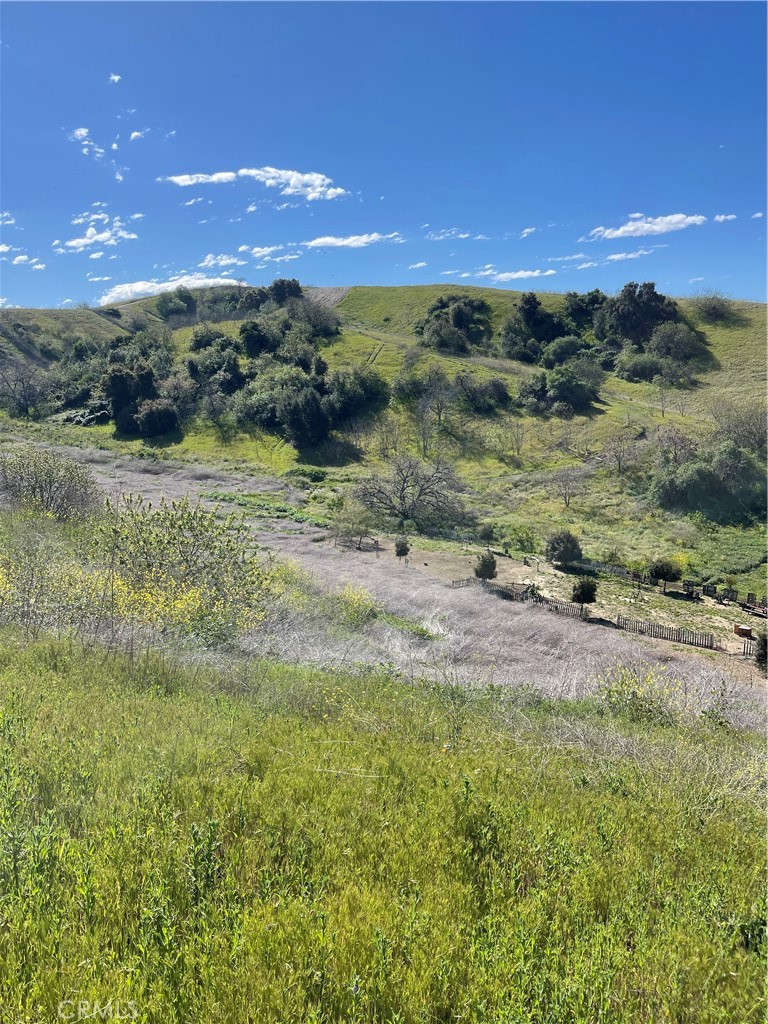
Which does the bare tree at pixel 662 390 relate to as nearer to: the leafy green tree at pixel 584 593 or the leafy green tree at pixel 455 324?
the leafy green tree at pixel 455 324

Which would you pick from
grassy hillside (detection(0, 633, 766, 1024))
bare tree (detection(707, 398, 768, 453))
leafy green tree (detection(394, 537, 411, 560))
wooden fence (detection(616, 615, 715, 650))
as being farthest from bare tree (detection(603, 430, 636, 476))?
grassy hillside (detection(0, 633, 766, 1024))

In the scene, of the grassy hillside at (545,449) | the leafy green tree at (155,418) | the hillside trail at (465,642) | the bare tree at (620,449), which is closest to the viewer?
the hillside trail at (465,642)

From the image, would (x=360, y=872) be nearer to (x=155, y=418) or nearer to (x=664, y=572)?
(x=664, y=572)

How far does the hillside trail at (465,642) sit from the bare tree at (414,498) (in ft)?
26.2

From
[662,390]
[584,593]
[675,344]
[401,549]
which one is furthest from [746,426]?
[401,549]

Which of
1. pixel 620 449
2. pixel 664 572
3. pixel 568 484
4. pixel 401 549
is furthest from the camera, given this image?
pixel 620 449

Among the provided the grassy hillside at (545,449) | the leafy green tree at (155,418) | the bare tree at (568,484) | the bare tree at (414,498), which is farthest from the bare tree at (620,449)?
the leafy green tree at (155,418)

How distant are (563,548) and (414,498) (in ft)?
40.9

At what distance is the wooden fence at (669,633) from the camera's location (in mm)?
17625

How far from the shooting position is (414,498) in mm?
36250

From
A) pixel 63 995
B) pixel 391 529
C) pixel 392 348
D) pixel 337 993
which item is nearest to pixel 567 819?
pixel 337 993

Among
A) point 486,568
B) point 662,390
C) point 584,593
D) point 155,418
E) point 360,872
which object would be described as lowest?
point 584,593

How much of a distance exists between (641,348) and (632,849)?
79582 mm

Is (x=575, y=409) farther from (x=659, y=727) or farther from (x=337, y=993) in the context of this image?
(x=337, y=993)
